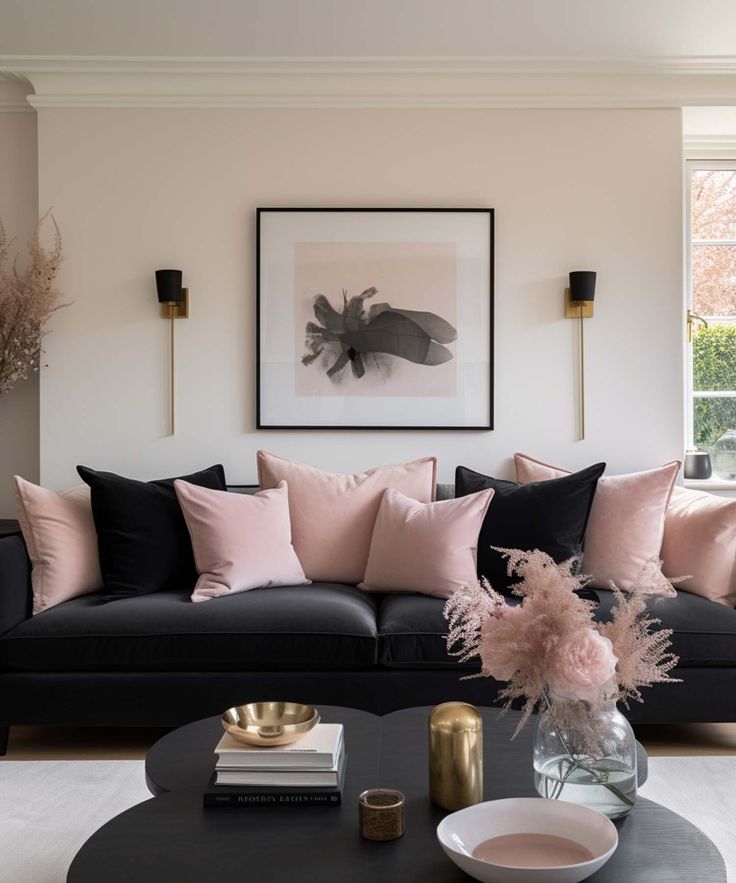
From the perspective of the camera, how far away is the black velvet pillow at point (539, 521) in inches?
133

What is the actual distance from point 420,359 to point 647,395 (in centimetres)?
105

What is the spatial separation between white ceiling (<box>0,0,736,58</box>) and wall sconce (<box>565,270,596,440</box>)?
37.3 inches

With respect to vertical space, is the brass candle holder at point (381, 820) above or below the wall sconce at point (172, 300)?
below

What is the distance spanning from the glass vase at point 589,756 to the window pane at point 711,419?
3062 millimetres

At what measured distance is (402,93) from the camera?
4035 mm

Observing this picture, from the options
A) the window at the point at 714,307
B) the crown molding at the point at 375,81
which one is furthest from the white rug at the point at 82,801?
the crown molding at the point at 375,81

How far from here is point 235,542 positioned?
3.29 metres

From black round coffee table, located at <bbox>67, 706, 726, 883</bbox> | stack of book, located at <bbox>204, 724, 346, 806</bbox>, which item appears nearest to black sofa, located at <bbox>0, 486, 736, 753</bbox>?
black round coffee table, located at <bbox>67, 706, 726, 883</bbox>

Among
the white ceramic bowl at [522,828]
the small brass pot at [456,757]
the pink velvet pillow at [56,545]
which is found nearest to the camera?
the white ceramic bowl at [522,828]

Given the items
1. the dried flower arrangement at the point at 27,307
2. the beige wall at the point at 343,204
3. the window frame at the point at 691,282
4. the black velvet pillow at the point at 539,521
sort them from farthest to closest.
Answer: the window frame at the point at 691,282 < the beige wall at the point at 343,204 < the dried flower arrangement at the point at 27,307 < the black velvet pillow at the point at 539,521

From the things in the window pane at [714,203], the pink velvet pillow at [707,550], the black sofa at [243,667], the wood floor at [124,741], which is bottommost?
the wood floor at [124,741]

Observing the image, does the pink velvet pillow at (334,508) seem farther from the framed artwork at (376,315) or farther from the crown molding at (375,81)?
the crown molding at (375,81)

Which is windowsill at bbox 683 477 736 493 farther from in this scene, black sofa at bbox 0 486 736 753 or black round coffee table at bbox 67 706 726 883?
black round coffee table at bbox 67 706 726 883

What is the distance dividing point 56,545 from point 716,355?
326 centimetres
